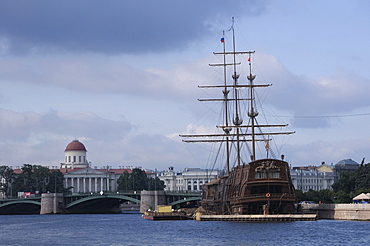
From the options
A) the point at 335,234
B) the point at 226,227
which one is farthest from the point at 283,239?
the point at 226,227

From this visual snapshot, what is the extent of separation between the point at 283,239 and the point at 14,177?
146 meters

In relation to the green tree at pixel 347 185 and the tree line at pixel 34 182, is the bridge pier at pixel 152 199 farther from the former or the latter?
the tree line at pixel 34 182

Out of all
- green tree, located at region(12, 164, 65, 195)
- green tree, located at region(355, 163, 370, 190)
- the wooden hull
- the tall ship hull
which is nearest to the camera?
the tall ship hull

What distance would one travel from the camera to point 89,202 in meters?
157

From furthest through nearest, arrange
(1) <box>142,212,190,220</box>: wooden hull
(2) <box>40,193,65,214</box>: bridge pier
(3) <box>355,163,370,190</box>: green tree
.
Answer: (2) <box>40,193,65,214</box>: bridge pier → (3) <box>355,163,370,190</box>: green tree → (1) <box>142,212,190,220</box>: wooden hull

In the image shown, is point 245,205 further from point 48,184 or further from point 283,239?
point 48,184

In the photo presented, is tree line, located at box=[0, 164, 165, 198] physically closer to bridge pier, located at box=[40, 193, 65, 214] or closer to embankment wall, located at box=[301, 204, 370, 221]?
bridge pier, located at box=[40, 193, 65, 214]

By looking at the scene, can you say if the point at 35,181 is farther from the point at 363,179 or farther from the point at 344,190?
the point at 363,179

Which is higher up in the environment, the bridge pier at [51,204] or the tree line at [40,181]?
the tree line at [40,181]

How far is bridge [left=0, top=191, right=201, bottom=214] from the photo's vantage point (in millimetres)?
142875

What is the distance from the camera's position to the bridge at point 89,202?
469 feet

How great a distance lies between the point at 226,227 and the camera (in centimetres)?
7844

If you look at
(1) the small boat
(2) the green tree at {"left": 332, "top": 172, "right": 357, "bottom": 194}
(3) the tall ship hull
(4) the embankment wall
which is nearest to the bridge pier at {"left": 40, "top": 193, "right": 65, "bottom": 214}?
(1) the small boat

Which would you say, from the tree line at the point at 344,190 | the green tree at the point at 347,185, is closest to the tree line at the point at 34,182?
the tree line at the point at 344,190
